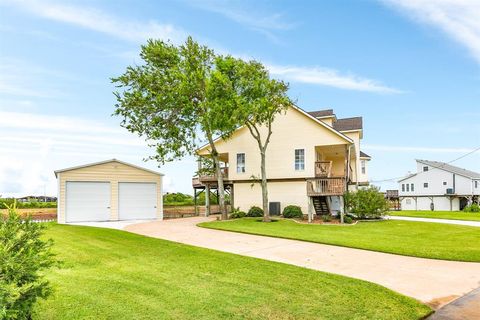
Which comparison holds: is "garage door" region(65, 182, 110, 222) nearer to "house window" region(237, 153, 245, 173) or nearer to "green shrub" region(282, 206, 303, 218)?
"house window" region(237, 153, 245, 173)

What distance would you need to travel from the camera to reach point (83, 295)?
5562 millimetres

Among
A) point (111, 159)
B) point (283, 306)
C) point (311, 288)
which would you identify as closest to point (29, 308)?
point (283, 306)

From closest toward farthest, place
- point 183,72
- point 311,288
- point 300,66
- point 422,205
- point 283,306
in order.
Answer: point 283,306 → point 311,288 → point 300,66 → point 183,72 → point 422,205

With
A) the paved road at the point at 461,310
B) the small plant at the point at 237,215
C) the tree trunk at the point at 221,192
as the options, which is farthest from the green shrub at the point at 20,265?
the small plant at the point at 237,215

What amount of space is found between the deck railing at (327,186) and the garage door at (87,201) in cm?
1268

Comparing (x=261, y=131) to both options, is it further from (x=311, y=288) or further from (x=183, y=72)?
(x=311, y=288)

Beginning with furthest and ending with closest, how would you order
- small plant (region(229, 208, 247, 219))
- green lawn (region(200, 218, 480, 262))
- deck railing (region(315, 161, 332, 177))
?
small plant (region(229, 208, 247, 219)) → deck railing (region(315, 161, 332, 177)) → green lawn (region(200, 218, 480, 262))

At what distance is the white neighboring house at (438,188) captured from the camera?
46.5 metres

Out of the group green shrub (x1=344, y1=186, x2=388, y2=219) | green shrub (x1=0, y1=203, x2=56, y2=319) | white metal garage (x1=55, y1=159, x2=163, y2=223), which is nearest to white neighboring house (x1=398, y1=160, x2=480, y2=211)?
green shrub (x1=344, y1=186, x2=388, y2=219)

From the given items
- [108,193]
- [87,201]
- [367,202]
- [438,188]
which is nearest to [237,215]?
[367,202]


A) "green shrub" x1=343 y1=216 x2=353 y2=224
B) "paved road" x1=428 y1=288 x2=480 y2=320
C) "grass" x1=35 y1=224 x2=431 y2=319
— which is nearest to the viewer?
"grass" x1=35 y1=224 x2=431 y2=319

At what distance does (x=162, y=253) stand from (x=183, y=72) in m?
15.8

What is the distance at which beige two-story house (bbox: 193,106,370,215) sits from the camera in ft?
74.8

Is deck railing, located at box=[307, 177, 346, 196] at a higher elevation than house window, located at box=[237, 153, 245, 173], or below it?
below
